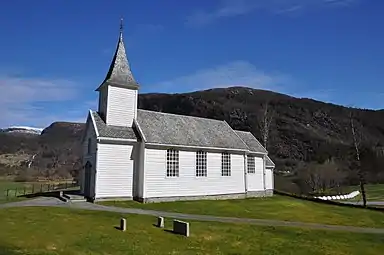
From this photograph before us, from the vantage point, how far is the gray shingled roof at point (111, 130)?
113 feet

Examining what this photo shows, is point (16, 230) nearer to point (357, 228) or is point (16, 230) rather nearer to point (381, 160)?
point (357, 228)

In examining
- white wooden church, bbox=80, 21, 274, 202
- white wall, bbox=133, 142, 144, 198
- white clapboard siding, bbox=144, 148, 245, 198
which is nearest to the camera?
white wooden church, bbox=80, 21, 274, 202

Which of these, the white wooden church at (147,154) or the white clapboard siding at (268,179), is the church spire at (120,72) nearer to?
the white wooden church at (147,154)

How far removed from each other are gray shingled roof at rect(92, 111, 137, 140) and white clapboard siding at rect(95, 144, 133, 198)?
90 centimetres

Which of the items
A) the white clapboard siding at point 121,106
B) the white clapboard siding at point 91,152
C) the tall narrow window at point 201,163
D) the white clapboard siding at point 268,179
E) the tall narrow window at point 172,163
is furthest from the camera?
the white clapboard siding at point 268,179

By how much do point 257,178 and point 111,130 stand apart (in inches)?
786

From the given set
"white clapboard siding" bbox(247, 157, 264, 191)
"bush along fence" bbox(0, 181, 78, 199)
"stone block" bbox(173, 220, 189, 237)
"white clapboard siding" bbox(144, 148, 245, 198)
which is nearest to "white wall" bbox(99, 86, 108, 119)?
"white clapboard siding" bbox(144, 148, 245, 198)

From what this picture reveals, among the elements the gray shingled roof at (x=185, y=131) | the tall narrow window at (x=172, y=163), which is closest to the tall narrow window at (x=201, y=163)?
the gray shingled roof at (x=185, y=131)

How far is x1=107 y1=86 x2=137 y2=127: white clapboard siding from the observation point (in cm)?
3634

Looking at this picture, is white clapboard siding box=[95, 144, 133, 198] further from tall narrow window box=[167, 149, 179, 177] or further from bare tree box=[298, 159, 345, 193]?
bare tree box=[298, 159, 345, 193]

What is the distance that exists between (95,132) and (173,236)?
16460mm

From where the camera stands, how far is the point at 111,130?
35.1 m

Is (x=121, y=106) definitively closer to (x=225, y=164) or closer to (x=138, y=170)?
(x=138, y=170)

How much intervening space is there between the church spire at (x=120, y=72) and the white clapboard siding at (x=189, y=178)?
7.20 meters
